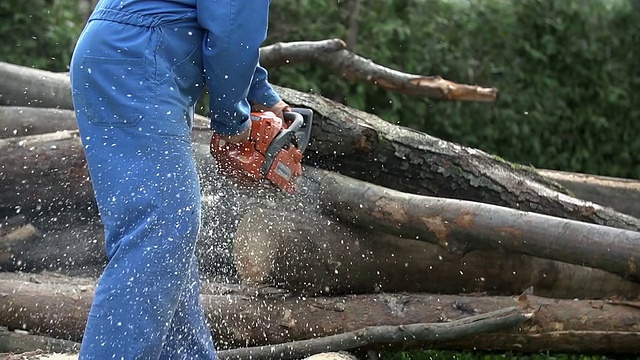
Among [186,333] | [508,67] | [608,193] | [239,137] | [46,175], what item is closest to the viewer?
[186,333]

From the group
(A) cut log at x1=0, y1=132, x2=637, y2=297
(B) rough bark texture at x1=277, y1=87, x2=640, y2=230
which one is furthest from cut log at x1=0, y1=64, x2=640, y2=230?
(A) cut log at x1=0, y1=132, x2=637, y2=297

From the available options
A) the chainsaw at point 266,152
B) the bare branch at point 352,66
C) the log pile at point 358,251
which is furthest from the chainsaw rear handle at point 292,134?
the bare branch at point 352,66

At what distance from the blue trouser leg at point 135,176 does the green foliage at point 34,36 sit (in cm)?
400

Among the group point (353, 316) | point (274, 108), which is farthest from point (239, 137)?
point (353, 316)

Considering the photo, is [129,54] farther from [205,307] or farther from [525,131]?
[525,131]

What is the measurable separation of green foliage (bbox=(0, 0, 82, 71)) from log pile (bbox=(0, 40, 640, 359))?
1.90 metres

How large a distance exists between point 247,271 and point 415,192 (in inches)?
40.2

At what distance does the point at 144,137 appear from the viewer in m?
2.80

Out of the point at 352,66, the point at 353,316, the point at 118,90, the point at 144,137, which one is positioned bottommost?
the point at 353,316

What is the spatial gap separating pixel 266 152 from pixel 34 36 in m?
3.95

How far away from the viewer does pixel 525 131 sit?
796 centimetres

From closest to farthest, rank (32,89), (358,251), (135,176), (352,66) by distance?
1. (135,176)
2. (358,251)
3. (32,89)
4. (352,66)

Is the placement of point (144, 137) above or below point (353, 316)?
above

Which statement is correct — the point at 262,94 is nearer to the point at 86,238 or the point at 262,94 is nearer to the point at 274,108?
the point at 274,108
